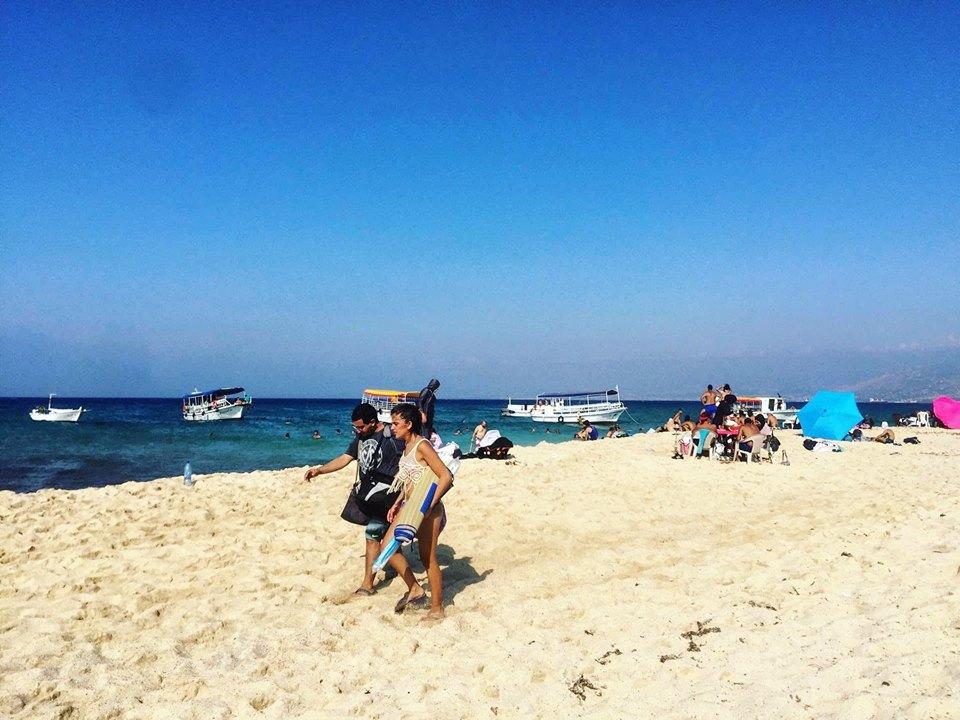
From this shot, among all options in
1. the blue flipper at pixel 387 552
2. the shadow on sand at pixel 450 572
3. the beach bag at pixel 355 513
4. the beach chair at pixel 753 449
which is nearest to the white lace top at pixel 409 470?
the blue flipper at pixel 387 552

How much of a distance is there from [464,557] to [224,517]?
3.88 metres

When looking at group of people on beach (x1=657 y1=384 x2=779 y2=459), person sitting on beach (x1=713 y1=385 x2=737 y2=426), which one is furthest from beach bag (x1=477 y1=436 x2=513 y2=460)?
person sitting on beach (x1=713 y1=385 x2=737 y2=426)

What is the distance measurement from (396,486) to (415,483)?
0.32 metres

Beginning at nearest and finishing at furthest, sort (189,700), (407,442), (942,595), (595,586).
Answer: (189,700) → (942,595) → (407,442) → (595,586)

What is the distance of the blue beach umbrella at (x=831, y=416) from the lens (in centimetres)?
2162

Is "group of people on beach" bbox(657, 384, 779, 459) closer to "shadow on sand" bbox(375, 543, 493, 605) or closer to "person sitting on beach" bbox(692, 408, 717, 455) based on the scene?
"person sitting on beach" bbox(692, 408, 717, 455)

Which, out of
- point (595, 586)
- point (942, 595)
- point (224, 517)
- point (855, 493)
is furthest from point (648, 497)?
point (224, 517)

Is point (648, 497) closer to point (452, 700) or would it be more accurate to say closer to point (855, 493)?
point (855, 493)

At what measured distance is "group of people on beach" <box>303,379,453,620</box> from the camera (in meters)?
5.19

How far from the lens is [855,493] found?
415 inches

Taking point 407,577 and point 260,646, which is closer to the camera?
point 260,646

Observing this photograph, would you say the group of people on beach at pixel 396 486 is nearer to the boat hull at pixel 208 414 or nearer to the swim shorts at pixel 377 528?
the swim shorts at pixel 377 528

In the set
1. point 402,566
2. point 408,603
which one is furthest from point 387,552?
point 408,603

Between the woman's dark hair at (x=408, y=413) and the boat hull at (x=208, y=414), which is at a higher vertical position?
the woman's dark hair at (x=408, y=413)
